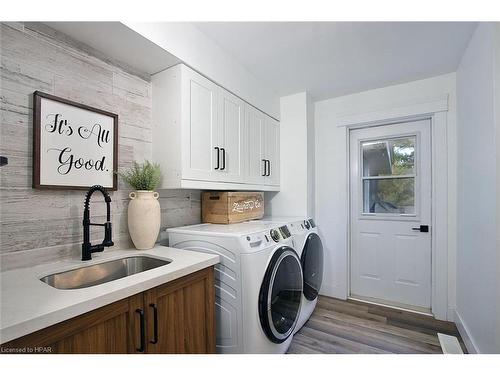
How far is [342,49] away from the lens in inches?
73.3

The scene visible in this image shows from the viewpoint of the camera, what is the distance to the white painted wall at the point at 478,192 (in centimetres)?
139

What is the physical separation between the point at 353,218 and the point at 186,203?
189 centimetres

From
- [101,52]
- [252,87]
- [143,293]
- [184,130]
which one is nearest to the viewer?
[143,293]

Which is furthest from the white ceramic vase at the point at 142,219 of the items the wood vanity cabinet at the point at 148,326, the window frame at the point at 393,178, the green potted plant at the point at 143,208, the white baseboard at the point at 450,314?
the white baseboard at the point at 450,314

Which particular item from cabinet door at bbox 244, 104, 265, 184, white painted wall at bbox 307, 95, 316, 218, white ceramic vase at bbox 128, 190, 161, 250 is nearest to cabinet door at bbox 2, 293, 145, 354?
white ceramic vase at bbox 128, 190, 161, 250

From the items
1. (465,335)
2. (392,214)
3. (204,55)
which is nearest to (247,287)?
(204,55)

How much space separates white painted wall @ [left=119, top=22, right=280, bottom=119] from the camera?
1418mm

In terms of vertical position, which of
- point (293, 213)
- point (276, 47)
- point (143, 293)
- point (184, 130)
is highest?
point (276, 47)

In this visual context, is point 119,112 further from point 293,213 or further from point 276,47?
point 293,213

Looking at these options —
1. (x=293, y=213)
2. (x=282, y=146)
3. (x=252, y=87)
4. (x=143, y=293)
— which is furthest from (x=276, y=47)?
(x=143, y=293)

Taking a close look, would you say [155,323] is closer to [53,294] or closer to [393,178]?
[53,294]

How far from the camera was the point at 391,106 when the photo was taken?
2514mm
